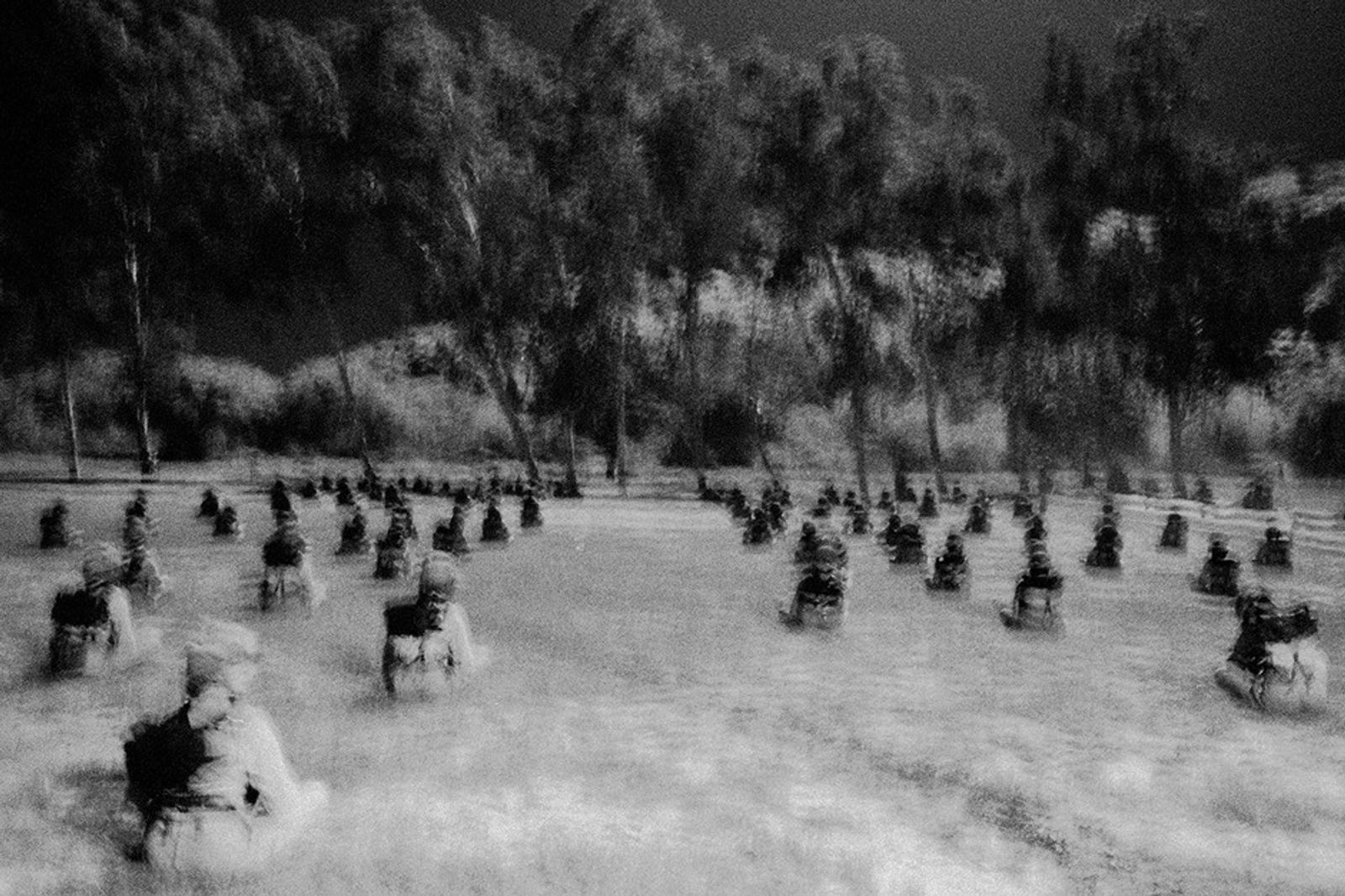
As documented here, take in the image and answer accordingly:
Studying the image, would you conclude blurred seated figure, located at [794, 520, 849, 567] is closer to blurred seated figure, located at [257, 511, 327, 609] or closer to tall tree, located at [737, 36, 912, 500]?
blurred seated figure, located at [257, 511, 327, 609]

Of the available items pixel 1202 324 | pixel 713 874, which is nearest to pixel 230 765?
pixel 713 874

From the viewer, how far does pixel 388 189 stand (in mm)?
30922

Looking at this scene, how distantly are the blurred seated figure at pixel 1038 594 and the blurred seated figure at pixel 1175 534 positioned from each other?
32.6ft

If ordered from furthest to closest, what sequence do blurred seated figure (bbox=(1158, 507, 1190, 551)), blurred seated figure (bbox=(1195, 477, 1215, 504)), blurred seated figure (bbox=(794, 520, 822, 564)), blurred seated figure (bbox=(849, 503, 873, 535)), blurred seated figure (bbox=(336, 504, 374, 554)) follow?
1. blurred seated figure (bbox=(1195, 477, 1215, 504))
2. blurred seated figure (bbox=(849, 503, 873, 535))
3. blurred seated figure (bbox=(1158, 507, 1190, 551))
4. blurred seated figure (bbox=(336, 504, 374, 554))
5. blurred seated figure (bbox=(794, 520, 822, 564))

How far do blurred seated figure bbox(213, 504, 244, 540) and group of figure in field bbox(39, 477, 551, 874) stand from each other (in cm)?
208

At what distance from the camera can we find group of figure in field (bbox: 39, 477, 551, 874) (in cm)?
414

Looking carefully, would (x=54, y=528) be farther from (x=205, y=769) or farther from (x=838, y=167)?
(x=838, y=167)

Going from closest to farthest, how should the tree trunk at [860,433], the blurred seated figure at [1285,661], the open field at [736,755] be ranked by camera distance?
the open field at [736,755] → the blurred seated figure at [1285,661] → the tree trunk at [860,433]

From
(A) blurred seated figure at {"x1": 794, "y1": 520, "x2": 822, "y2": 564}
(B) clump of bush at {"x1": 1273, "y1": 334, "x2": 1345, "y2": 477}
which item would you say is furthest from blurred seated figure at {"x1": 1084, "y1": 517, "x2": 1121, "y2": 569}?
(B) clump of bush at {"x1": 1273, "y1": 334, "x2": 1345, "y2": 477}

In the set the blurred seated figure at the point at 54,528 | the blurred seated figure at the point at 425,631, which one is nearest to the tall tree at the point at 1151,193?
the blurred seated figure at the point at 425,631

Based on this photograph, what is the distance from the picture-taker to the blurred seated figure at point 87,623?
781 centimetres

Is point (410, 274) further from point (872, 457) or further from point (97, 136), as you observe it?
point (872, 457)

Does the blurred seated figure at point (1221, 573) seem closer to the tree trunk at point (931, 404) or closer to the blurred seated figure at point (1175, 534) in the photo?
the blurred seated figure at point (1175, 534)

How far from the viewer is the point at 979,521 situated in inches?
805
